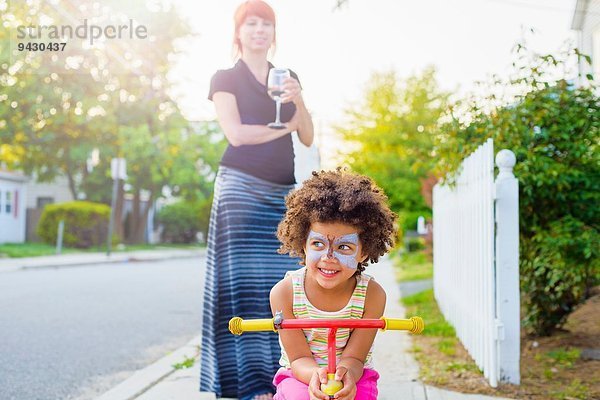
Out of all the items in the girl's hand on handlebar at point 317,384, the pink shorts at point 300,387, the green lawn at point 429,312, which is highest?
the girl's hand on handlebar at point 317,384

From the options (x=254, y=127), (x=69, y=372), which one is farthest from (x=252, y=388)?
(x=69, y=372)

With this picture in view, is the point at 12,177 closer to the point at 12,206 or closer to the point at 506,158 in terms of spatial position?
the point at 12,206

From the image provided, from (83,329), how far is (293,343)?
489cm

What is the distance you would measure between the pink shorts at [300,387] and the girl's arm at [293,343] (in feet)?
0.10

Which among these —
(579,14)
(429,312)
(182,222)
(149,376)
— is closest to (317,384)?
(149,376)

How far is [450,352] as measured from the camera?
5281 mm

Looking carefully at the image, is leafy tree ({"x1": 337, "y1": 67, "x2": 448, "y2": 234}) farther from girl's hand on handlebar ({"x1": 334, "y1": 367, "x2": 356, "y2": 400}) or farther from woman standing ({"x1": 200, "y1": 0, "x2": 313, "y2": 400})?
girl's hand on handlebar ({"x1": 334, "y1": 367, "x2": 356, "y2": 400})

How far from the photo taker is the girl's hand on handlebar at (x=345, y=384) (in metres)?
2.16

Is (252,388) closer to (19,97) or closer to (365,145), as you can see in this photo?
(19,97)

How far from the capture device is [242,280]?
352 centimetres

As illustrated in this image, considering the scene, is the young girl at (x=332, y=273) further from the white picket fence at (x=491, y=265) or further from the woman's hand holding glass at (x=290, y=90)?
the white picket fence at (x=491, y=265)

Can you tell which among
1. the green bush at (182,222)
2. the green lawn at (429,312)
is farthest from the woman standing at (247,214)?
the green bush at (182,222)

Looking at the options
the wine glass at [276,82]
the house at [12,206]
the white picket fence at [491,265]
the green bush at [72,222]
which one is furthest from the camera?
the house at [12,206]

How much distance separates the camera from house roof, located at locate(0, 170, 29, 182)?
26.9 meters
